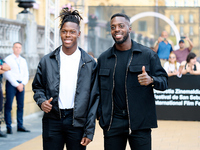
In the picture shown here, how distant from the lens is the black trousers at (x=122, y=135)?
4176 mm

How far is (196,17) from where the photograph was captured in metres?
16.5

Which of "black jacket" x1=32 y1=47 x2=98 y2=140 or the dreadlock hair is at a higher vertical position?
the dreadlock hair

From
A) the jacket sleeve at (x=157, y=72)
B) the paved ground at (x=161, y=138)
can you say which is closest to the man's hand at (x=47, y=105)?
the jacket sleeve at (x=157, y=72)

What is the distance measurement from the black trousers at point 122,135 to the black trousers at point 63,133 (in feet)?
0.94

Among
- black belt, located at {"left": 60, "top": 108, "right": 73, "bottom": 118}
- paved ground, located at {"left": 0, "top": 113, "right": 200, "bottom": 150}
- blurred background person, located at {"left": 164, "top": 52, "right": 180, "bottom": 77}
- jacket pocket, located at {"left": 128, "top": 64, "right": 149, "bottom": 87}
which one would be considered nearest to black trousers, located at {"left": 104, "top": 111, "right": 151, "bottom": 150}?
jacket pocket, located at {"left": 128, "top": 64, "right": 149, "bottom": 87}

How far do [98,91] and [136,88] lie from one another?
1.27ft

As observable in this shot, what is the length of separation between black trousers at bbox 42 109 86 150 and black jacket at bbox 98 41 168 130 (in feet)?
1.04

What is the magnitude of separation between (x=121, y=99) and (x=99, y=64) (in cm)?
48

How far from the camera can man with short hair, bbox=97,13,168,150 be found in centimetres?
417

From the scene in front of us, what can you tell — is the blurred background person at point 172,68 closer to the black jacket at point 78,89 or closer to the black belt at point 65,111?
the black jacket at point 78,89

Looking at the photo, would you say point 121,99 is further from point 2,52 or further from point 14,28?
point 14,28

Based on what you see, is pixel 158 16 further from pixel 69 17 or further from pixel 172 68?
pixel 69 17

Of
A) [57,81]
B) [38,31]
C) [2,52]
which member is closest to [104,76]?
[57,81]

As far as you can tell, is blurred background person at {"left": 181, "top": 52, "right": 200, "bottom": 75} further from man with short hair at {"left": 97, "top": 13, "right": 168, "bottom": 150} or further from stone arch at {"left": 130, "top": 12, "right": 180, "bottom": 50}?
man with short hair at {"left": 97, "top": 13, "right": 168, "bottom": 150}
